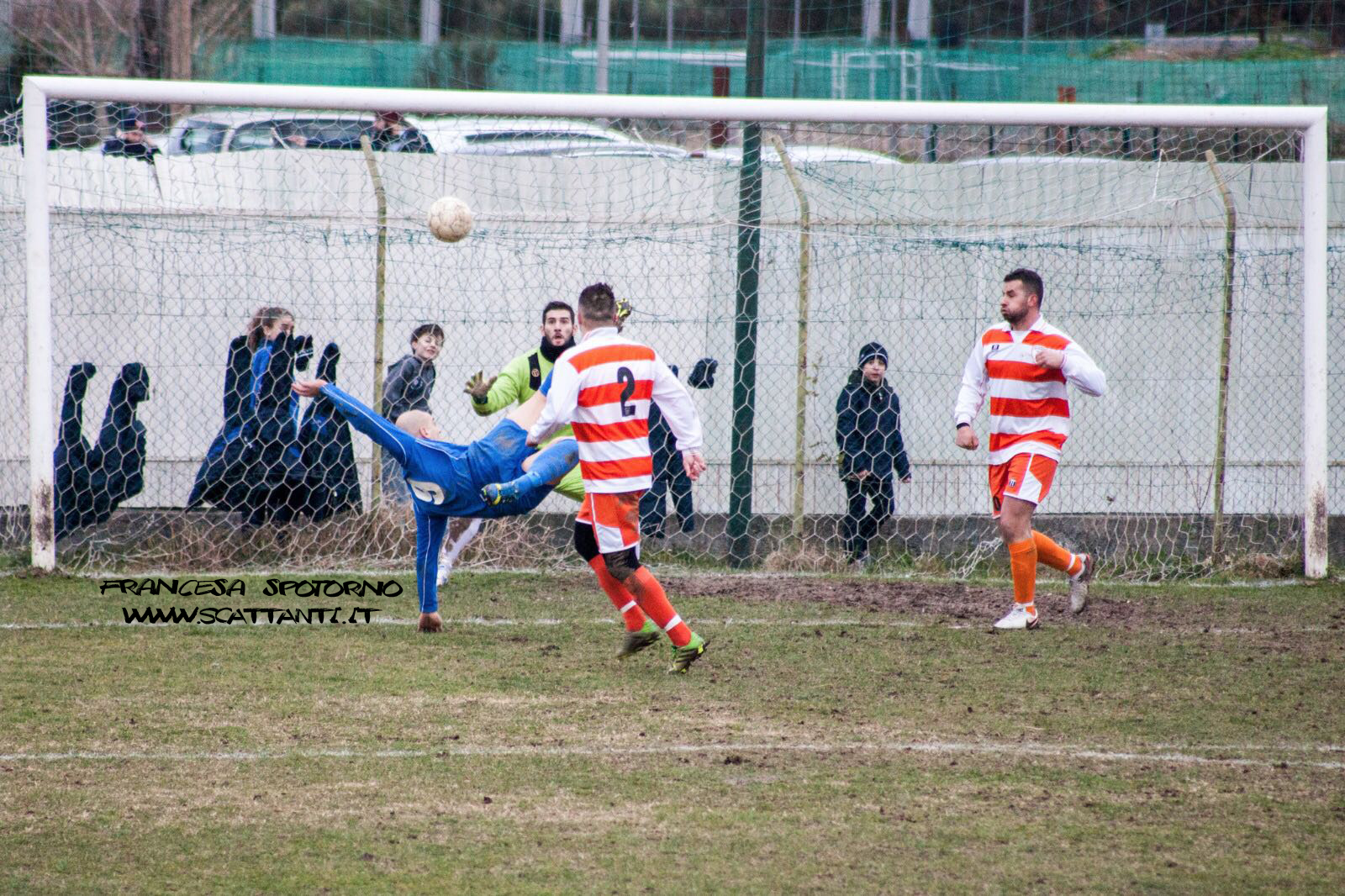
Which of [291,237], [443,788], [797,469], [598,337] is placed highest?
[291,237]

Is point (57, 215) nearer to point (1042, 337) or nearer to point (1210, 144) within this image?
point (1042, 337)

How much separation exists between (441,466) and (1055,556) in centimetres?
318

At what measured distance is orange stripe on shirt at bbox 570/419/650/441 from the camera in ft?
19.3

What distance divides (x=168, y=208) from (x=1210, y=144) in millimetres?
8648

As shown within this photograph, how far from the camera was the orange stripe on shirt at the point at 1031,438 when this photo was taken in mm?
6801

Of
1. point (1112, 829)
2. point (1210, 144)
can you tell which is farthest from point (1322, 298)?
point (1112, 829)

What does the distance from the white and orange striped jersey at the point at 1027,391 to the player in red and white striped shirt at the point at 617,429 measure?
179 cm

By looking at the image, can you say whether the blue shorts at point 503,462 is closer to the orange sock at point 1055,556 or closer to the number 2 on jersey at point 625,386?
the number 2 on jersey at point 625,386

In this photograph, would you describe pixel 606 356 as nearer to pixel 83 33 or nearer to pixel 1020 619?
pixel 1020 619

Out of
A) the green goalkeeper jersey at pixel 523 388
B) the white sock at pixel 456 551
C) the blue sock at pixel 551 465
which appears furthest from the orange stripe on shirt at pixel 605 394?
the white sock at pixel 456 551

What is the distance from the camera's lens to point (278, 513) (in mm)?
9023

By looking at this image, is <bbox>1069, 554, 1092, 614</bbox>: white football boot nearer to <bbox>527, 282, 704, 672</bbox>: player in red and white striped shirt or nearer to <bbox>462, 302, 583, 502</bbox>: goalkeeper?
<bbox>527, 282, 704, 672</bbox>: player in red and white striped shirt

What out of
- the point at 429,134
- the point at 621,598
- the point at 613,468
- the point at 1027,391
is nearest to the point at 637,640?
the point at 621,598

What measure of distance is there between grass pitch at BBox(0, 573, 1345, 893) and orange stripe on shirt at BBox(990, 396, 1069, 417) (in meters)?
1.11
